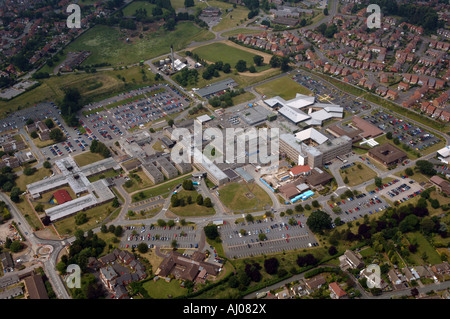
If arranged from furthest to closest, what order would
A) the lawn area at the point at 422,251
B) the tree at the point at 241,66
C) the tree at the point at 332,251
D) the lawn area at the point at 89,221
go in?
the tree at the point at 241,66 → the lawn area at the point at 89,221 → the tree at the point at 332,251 → the lawn area at the point at 422,251

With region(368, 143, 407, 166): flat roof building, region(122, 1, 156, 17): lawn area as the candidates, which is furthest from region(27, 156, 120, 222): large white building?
region(122, 1, 156, 17): lawn area

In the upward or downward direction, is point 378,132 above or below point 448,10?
below

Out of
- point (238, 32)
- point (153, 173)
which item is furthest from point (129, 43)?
point (153, 173)

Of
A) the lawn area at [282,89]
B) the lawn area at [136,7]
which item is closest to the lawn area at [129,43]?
the lawn area at [136,7]

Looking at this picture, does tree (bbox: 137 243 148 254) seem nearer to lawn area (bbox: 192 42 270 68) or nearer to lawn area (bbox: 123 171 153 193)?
lawn area (bbox: 123 171 153 193)

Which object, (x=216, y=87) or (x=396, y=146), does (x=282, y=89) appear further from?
(x=396, y=146)

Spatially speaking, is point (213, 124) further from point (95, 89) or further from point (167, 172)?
point (95, 89)

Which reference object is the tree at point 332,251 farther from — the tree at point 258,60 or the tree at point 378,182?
the tree at point 258,60

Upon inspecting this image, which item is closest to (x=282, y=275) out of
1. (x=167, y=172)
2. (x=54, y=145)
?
(x=167, y=172)

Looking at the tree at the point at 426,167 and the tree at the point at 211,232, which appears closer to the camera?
the tree at the point at 211,232
